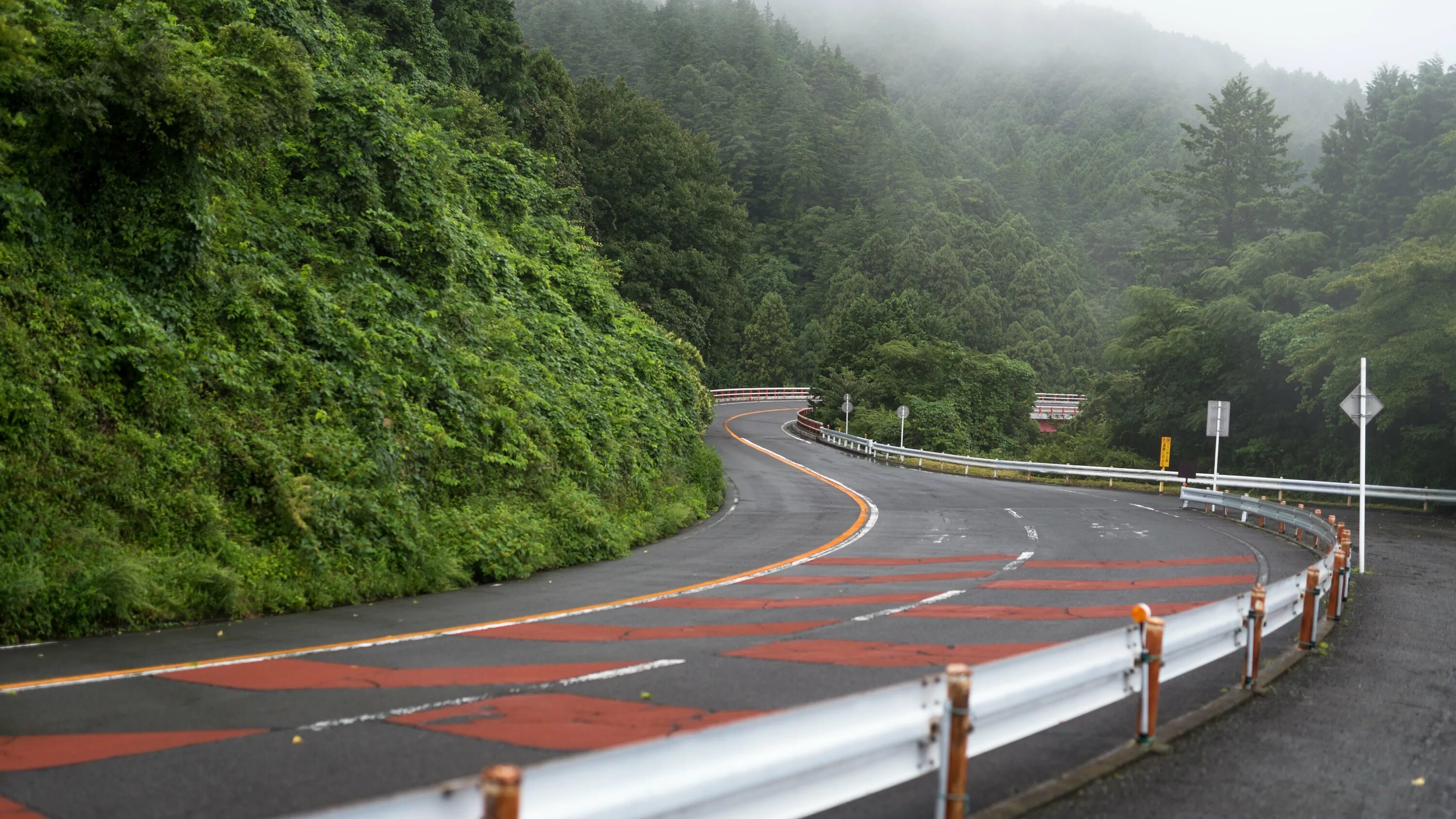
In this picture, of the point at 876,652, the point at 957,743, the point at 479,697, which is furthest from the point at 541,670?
the point at 957,743

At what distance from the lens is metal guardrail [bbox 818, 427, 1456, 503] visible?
27656mm

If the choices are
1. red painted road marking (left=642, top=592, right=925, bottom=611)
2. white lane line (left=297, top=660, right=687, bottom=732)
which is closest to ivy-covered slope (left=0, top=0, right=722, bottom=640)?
red painted road marking (left=642, top=592, right=925, bottom=611)

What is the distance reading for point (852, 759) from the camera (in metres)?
4.31

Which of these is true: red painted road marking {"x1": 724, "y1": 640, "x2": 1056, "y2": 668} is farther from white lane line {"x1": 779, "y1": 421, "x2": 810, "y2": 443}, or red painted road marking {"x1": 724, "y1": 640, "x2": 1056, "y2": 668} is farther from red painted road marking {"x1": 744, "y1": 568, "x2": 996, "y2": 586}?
white lane line {"x1": 779, "y1": 421, "x2": 810, "y2": 443}

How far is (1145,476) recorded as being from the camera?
3456 centimetres

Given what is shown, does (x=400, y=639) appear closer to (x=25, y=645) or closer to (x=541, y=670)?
(x=541, y=670)

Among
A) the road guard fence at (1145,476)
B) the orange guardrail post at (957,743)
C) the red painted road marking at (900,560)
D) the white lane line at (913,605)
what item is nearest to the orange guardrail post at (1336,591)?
the white lane line at (913,605)

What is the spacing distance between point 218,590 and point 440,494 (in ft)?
16.0

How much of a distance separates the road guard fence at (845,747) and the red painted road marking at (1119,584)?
6.23m

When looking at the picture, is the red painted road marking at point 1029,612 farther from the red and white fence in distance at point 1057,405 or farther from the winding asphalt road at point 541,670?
the red and white fence in distance at point 1057,405

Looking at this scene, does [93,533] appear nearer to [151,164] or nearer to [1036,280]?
[151,164]

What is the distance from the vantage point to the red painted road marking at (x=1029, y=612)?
1102cm

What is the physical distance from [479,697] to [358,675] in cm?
138

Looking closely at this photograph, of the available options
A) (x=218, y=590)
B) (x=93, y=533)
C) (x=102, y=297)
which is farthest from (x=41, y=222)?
(x=218, y=590)
